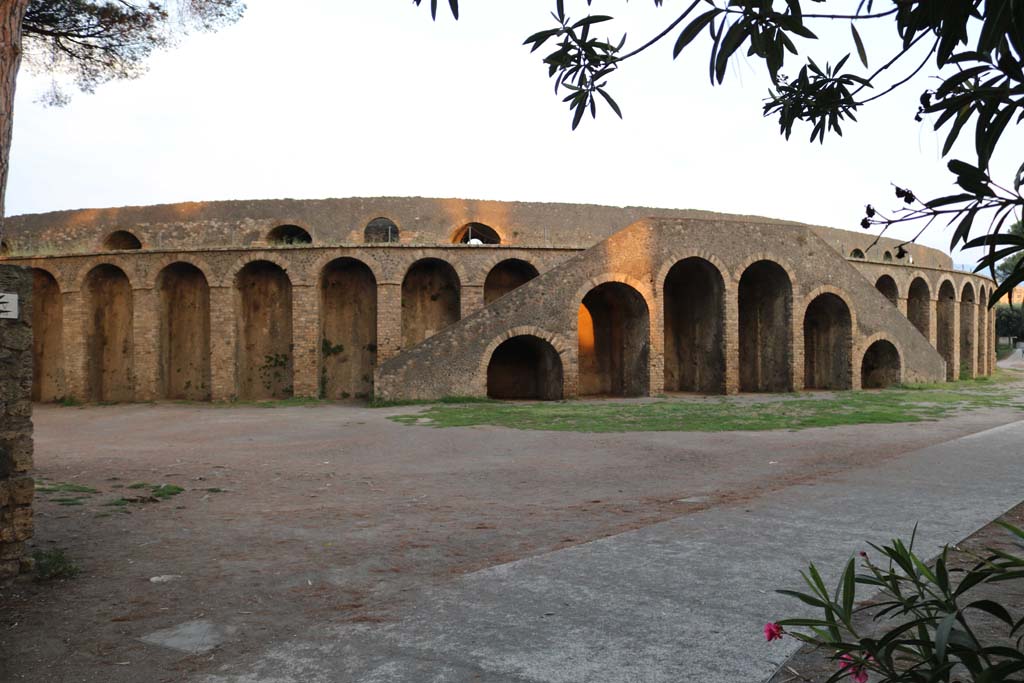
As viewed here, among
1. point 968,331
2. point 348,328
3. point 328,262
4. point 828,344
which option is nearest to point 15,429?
point 328,262

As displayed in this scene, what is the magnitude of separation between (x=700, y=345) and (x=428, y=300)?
8.18 meters

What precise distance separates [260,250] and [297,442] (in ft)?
33.7

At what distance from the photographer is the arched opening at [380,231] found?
75.5ft

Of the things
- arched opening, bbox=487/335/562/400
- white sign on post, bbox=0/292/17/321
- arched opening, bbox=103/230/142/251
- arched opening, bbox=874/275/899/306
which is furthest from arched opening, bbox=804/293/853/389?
arched opening, bbox=103/230/142/251

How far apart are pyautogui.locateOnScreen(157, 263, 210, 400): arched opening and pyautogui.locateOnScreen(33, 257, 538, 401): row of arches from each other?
3 cm

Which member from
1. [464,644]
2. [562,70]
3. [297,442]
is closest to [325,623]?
[464,644]

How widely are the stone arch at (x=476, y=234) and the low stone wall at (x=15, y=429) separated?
19149 mm

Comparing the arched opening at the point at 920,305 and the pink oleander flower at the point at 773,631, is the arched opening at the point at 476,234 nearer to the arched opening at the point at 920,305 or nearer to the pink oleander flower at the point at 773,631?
the arched opening at the point at 920,305

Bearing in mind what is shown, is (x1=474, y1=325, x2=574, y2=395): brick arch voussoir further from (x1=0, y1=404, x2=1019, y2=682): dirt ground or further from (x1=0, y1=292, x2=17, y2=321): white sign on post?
(x1=0, y1=292, x2=17, y2=321): white sign on post

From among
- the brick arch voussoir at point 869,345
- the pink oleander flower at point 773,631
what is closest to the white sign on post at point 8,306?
the pink oleander flower at point 773,631

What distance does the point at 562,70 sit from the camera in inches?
134

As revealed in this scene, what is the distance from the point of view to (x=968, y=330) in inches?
1148

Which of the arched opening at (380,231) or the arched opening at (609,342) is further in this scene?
the arched opening at (380,231)

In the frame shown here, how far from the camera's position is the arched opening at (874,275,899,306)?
82.6 ft
